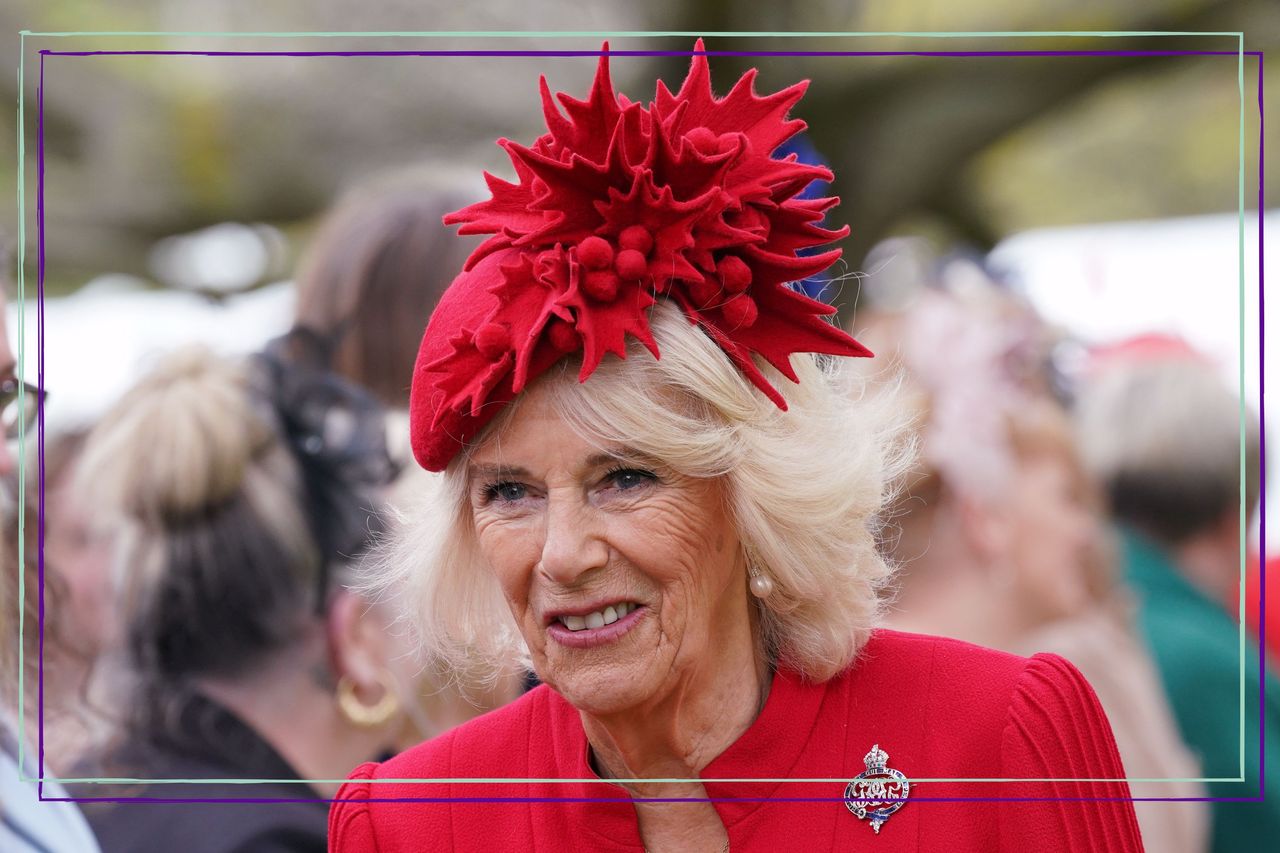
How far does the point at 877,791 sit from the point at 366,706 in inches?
59.2

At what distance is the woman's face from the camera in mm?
1694

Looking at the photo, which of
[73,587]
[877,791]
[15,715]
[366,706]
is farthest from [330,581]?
[877,791]

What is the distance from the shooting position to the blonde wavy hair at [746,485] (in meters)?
1.71

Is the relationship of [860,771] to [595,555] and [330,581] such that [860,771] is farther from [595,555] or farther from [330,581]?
[330,581]

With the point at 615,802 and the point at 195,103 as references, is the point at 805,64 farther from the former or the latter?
the point at 615,802

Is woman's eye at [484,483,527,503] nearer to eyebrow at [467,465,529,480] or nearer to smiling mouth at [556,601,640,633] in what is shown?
eyebrow at [467,465,529,480]

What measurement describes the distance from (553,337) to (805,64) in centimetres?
219

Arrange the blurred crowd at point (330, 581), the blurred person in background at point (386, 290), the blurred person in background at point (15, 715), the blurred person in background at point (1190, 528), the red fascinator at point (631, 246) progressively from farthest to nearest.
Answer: the blurred person in background at point (386, 290)
the blurred person in background at point (1190, 528)
the blurred crowd at point (330, 581)
the blurred person in background at point (15, 715)
the red fascinator at point (631, 246)

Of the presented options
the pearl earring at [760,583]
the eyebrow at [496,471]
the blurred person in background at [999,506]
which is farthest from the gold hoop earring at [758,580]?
the blurred person in background at [999,506]

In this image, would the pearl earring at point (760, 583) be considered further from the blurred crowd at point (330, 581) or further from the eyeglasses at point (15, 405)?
the eyeglasses at point (15, 405)

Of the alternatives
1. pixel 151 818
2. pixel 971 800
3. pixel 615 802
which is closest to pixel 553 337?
pixel 615 802

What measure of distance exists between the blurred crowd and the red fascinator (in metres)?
0.65

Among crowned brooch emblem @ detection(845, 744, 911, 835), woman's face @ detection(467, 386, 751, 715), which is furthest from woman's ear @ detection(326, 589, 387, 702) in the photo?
crowned brooch emblem @ detection(845, 744, 911, 835)

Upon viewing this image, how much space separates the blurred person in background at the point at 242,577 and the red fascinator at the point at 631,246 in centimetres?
132
